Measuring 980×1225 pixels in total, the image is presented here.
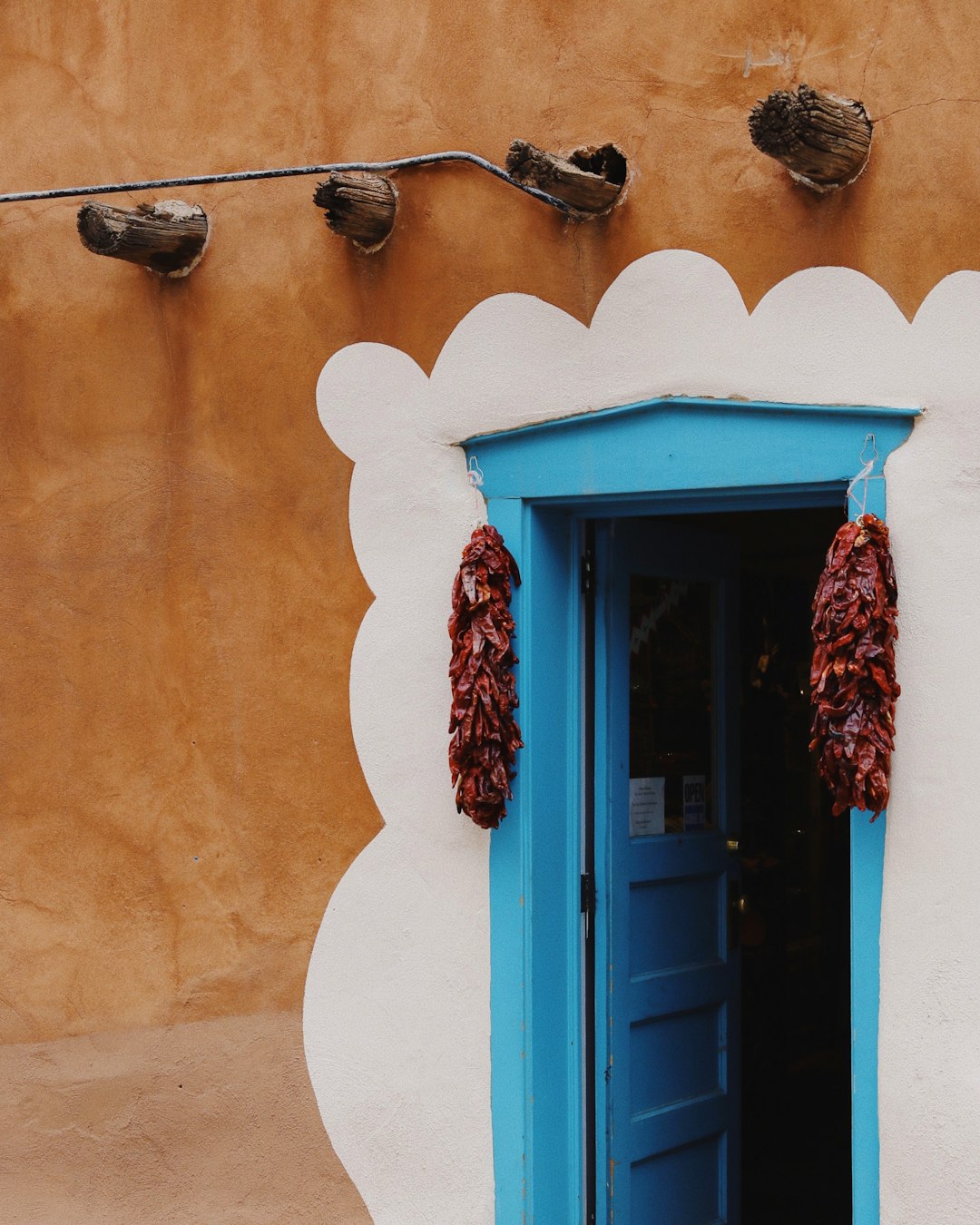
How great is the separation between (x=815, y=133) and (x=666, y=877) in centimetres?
254

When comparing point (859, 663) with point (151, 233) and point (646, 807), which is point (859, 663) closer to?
point (646, 807)

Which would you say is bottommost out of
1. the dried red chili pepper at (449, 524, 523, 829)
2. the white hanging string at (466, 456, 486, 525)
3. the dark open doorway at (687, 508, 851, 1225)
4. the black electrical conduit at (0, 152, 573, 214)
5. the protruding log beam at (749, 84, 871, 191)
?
the dark open doorway at (687, 508, 851, 1225)

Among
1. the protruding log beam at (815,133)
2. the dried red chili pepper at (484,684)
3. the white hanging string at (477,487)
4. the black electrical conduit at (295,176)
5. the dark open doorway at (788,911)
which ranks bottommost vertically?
the dark open doorway at (788,911)

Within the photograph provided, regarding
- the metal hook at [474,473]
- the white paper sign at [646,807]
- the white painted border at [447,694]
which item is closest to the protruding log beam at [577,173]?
the white painted border at [447,694]

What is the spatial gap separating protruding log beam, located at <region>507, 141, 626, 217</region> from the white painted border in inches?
10.2

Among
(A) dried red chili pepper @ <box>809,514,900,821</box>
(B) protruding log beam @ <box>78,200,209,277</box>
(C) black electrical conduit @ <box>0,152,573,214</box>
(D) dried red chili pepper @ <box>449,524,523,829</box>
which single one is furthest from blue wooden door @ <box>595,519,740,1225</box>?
(B) protruding log beam @ <box>78,200,209,277</box>

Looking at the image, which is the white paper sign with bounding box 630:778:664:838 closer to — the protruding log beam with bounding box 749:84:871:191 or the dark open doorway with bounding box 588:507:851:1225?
the dark open doorway with bounding box 588:507:851:1225

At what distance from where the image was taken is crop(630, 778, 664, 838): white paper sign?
5211mm

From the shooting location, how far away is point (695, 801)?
5.49m

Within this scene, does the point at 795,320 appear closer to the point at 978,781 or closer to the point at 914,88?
the point at 914,88

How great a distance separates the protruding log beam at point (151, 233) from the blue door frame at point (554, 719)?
1338 mm

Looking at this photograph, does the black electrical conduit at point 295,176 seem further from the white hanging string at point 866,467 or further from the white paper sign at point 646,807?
the white paper sign at point 646,807

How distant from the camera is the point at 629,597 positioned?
5184 mm

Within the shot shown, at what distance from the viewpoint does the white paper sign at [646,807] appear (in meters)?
5.21
